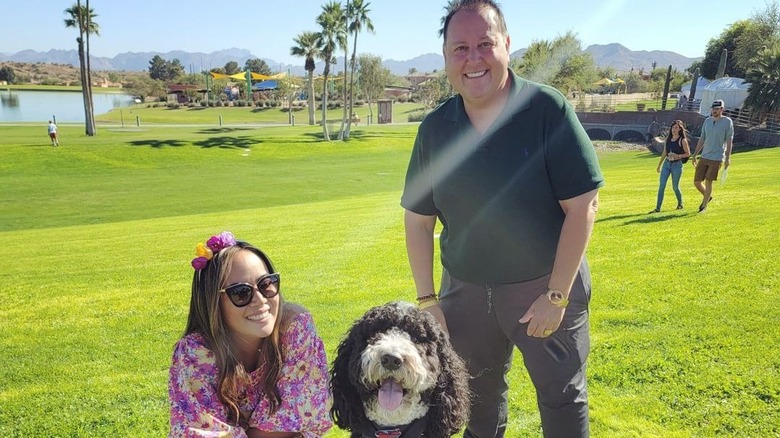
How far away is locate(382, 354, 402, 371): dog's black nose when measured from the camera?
79.7 inches

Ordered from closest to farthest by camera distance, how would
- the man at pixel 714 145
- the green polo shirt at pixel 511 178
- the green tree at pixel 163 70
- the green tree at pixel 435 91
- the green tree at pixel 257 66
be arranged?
the green polo shirt at pixel 511 178 < the man at pixel 714 145 < the green tree at pixel 435 91 < the green tree at pixel 163 70 < the green tree at pixel 257 66

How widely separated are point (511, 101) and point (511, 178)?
1.13 feet

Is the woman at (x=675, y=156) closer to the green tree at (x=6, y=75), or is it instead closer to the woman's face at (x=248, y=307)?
the woman's face at (x=248, y=307)

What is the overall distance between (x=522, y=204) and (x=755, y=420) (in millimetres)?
2297

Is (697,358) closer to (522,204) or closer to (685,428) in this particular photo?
(685,428)

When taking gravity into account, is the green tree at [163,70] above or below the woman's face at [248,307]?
above

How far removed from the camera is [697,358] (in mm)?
3846

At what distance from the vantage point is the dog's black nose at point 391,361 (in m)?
2.03

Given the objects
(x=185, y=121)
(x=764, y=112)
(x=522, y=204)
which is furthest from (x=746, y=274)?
(x=185, y=121)

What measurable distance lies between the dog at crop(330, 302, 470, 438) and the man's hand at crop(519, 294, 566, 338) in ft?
1.28

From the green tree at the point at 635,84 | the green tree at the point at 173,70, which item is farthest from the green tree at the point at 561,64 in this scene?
the green tree at the point at 173,70

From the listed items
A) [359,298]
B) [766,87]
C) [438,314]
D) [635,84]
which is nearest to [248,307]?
[438,314]

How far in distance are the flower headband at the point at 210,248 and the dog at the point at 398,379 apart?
0.73 m

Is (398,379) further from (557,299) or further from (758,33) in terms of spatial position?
(758,33)
